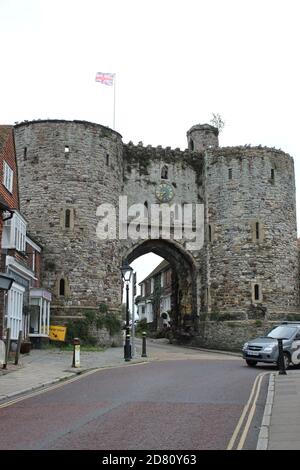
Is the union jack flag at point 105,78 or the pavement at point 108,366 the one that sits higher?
the union jack flag at point 105,78

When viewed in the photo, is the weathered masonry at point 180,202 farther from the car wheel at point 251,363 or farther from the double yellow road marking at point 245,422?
the double yellow road marking at point 245,422

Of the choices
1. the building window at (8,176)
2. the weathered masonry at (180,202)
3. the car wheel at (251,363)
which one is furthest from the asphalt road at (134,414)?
the weathered masonry at (180,202)

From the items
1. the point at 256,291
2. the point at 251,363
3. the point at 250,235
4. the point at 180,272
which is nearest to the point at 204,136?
the point at 250,235

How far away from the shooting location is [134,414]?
10.2 metres

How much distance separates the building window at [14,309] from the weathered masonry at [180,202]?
683 cm

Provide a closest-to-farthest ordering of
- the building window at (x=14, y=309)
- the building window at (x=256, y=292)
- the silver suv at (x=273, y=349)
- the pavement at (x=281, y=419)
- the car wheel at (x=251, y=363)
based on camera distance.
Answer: the pavement at (x=281, y=419) < the silver suv at (x=273, y=349) < the car wheel at (x=251, y=363) < the building window at (x=14, y=309) < the building window at (x=256, y=292)

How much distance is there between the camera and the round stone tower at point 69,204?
1265 inches

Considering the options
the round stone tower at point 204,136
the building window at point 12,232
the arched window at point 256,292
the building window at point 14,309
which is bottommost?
the building window at point 14,309

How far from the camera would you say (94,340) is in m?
31.6

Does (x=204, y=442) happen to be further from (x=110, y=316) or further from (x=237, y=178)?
(x=237, y=178)

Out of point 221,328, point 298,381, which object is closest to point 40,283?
point 221,328

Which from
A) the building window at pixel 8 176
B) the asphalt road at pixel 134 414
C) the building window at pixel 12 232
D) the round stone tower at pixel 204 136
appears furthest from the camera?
the round stone tower at pixel 204 136

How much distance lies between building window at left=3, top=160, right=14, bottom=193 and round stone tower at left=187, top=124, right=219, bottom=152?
1964 cm
